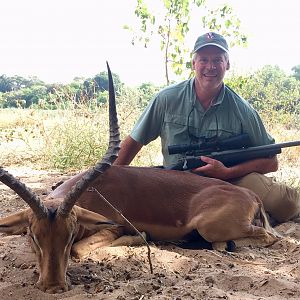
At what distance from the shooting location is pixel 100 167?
3711 millimetres

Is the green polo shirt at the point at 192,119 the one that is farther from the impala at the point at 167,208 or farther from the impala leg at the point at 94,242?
the impala leg at the point at 94,242

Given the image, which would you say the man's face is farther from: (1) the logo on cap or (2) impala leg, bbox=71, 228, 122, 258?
(2) impala leg, bbox=71, 228, 122, 258

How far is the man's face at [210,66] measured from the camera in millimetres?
5855

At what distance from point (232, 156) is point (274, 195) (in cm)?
78

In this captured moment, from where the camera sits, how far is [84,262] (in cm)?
413

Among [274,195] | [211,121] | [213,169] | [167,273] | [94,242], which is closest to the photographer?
[167,273]

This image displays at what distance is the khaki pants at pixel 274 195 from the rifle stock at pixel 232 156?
0.26 metres

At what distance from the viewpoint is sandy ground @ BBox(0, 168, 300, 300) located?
3379 millimetres

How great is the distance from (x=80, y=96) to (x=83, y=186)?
7.71 meters

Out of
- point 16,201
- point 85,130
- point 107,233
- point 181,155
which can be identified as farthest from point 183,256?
point 85,130

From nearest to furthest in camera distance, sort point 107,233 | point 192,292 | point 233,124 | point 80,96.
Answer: point 192,292, point 107,233, point 233,124, point 80,96

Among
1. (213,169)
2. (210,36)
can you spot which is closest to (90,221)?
(213,169)

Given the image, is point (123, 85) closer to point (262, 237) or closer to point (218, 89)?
point (218, 89)

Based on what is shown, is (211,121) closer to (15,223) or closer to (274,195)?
(274,195)
